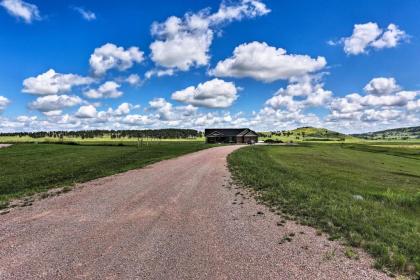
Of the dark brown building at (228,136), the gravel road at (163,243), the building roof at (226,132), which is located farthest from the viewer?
the building roof at (226,132)

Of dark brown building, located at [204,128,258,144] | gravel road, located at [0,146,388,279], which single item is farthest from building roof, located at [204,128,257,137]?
gravel road, located at [0,146,388,279]

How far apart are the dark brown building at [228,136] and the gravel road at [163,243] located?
109893mm

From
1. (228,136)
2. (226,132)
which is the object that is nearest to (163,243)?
(228,136)

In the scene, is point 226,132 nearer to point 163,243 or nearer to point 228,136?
point 228,136

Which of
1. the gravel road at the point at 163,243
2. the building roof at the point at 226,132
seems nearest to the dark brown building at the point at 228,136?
the building roof at the point at 226,132

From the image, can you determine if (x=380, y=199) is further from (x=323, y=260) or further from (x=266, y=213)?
(x=323, y=260)

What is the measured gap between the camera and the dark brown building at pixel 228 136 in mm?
124625

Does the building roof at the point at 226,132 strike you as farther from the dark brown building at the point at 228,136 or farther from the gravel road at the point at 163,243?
the gravel road at the point at 163,243

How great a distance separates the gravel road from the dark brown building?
109893mm

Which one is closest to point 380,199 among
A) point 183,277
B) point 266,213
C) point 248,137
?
point 266,213

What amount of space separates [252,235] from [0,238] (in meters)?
7.95

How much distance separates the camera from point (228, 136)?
412 feet

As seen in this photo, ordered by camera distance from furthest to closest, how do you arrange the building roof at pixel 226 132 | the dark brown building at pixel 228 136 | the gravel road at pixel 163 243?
the building roof at pixel 226 132
the dark brown building at pixel 228 136
the gravel road at pixel 163 243

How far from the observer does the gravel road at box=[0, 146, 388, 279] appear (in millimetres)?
7465
